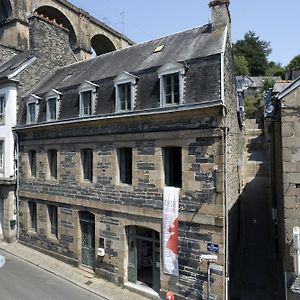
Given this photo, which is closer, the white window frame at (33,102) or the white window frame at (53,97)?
the white window frame at (53,97)

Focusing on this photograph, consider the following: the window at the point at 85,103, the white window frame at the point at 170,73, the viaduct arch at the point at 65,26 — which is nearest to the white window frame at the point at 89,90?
the window at the point at 85,103

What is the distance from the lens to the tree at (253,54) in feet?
210

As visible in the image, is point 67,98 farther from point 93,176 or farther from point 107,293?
point 107,293

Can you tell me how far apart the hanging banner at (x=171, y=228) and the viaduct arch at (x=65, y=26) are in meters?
18.0

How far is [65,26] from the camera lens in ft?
101

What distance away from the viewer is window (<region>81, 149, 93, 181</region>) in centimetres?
1558

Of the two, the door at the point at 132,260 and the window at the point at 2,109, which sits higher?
the window at the point at 2,109

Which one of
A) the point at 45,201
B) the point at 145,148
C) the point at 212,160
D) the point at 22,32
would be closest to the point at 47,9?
the point at 22,32

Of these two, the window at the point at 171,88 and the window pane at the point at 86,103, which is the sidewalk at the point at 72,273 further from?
the window at the point at 171,88

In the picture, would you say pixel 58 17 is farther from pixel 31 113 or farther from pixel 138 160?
pixel 138 160

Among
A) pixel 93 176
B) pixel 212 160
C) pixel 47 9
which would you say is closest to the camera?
pixel 212 160

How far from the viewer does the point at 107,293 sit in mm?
13117

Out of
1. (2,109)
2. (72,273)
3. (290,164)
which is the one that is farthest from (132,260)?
(2,109)

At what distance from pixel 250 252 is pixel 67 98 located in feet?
37.0
